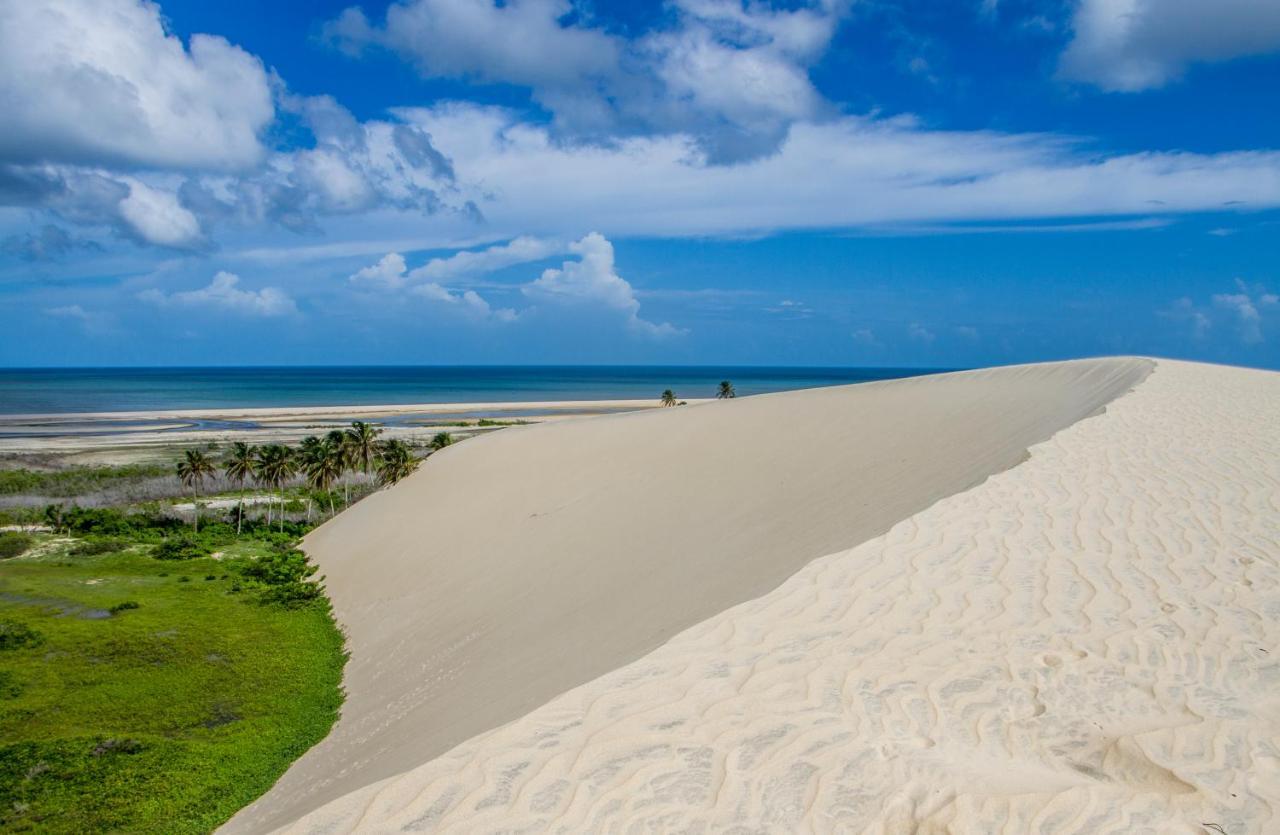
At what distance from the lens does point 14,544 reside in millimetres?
25031

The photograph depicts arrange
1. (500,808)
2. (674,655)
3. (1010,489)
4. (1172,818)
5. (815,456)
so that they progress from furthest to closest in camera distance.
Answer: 1. (815,456)
2. (1010,489)
3. (674,655)
4. (500,808)
5. (1172,818)

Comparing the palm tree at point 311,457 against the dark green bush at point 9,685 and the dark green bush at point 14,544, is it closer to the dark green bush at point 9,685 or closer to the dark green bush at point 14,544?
the dark green bush at point 14,544

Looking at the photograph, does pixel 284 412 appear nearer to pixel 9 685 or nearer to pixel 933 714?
pixel 9 685

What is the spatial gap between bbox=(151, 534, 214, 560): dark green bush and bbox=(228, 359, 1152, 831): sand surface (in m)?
4.34

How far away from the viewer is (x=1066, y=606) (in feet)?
18.7

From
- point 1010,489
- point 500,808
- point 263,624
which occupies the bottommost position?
point 263,624

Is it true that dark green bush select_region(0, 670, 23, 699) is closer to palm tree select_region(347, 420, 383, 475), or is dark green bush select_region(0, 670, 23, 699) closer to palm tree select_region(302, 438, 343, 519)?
palm tree select_region(302, 438, 343, 519)

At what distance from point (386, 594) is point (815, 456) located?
9.13 metres

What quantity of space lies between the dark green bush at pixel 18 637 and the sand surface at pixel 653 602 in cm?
505

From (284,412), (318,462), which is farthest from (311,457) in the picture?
(284,412)

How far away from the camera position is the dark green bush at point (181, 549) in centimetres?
2386

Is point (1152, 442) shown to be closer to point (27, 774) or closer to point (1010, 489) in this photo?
point (1010, 489)

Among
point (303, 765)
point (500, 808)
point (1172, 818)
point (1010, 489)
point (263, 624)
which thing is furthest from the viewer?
point (263, 624)

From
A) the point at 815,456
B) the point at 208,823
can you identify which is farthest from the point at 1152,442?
the point at 208,823
